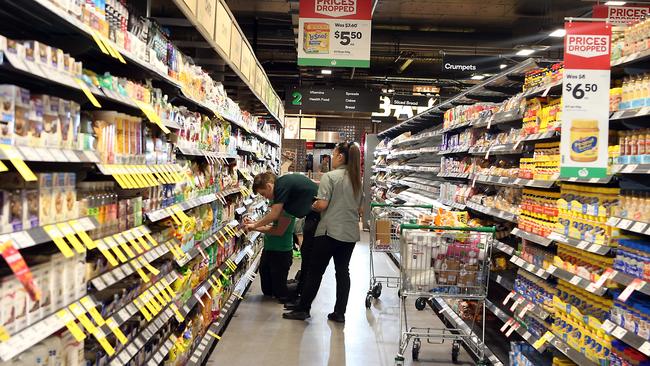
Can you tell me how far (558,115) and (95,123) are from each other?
314 centimetres

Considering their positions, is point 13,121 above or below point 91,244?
above

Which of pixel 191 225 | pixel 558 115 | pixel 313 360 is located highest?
→ pixel 558 115

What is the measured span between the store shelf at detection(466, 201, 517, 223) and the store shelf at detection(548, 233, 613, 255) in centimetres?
85

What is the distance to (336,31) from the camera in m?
8.02

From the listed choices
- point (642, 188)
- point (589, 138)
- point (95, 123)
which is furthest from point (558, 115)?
point (95, 123)

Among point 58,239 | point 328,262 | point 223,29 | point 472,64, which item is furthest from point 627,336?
point 472,64

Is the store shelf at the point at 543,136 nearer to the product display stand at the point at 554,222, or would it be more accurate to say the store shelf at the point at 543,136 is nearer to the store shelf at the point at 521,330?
the product display stand at the point at 554,222

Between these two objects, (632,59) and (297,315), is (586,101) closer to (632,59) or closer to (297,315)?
(632,59)

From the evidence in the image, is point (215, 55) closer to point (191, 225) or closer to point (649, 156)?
point (191, 225)

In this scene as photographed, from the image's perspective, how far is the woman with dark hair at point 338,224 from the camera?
221 inches

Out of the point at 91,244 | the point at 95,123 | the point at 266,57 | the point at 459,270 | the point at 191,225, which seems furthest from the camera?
the point at 266,57

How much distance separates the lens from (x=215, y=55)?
498cm

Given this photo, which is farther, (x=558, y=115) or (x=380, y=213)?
(x=380, y=213)

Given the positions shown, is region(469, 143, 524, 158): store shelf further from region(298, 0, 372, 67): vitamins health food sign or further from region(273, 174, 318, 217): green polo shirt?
region(298, 0, 372, 67): vitamins health food sign
